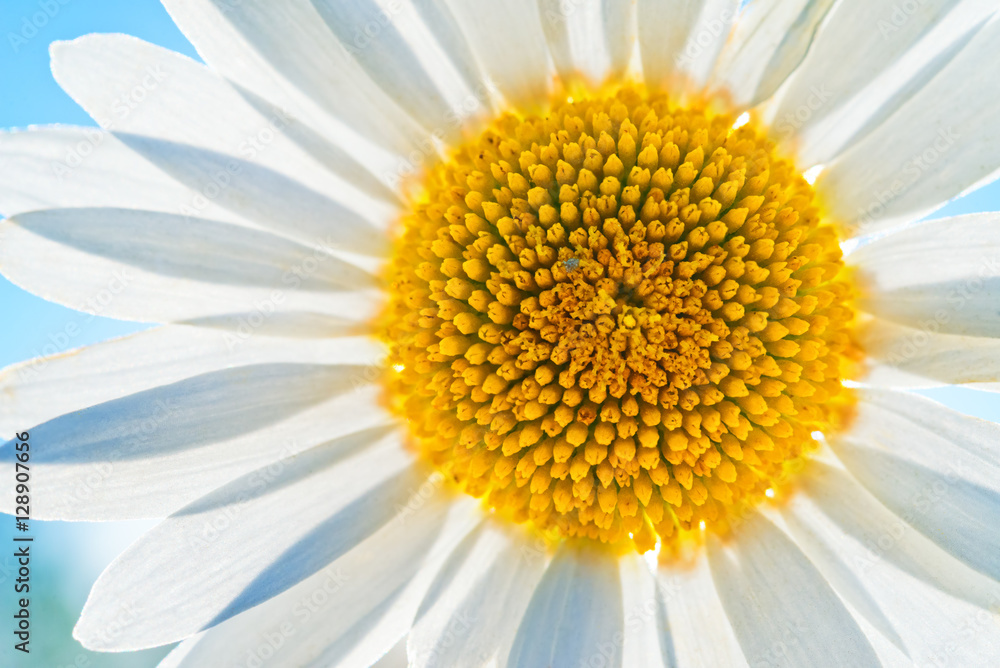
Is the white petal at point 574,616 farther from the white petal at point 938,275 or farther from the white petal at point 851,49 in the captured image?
the white petal at point 851,49

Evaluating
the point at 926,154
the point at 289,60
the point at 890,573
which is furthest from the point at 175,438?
the point at 926,154

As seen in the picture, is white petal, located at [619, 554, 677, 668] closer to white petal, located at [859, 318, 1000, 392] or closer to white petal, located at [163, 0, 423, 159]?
white petal, located at [859, 318, 1000, 392]

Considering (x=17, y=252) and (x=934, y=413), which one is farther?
(x=934, y=413)

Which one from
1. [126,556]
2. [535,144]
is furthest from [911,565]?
[126,556]

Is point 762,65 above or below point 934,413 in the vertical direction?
above

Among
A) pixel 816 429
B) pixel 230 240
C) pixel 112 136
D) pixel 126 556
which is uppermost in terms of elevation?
pixel 112 136

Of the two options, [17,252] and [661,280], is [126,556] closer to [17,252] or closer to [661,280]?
[17,252]

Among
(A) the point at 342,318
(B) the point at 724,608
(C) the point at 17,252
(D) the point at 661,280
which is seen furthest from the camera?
(A) the point at 342,318

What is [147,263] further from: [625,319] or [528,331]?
[625,319]
